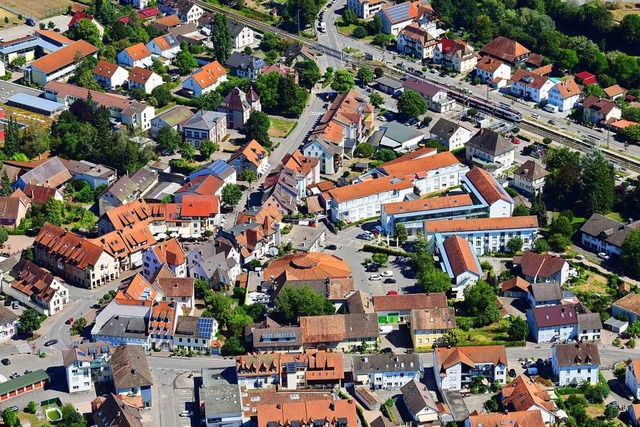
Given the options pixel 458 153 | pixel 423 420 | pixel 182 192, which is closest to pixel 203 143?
pixel 182 192

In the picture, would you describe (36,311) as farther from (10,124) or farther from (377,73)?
(377,73)

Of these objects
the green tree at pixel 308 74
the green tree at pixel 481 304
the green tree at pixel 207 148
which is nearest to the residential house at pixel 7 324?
the green tree at pixel 207 148

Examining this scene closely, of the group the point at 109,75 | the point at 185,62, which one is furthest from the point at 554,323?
the point at 109,75

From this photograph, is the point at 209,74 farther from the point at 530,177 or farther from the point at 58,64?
the point at 530,177

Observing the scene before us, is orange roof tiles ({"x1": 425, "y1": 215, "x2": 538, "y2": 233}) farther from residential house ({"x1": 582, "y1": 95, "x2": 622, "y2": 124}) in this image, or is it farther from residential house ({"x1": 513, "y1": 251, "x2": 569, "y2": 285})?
residential house ({"x1": 582, "y1": 95, "x2": 622, "y2": 124})

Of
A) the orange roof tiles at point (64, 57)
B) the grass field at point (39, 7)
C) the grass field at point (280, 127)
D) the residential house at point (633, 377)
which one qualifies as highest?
the residential house at point (633, 377)

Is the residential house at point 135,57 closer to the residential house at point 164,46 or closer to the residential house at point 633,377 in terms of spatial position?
the residential house at point 164,46
